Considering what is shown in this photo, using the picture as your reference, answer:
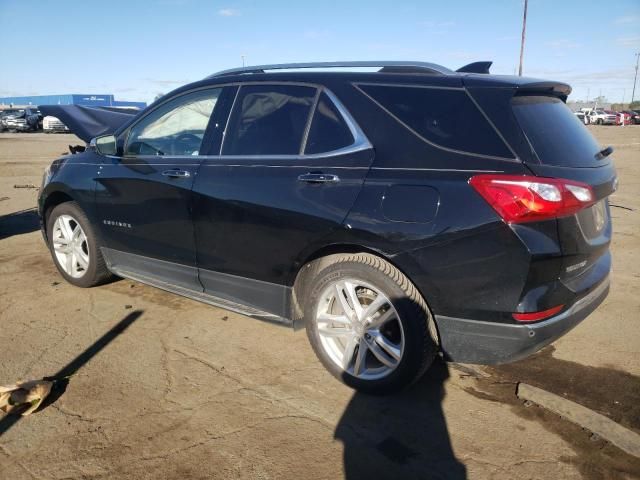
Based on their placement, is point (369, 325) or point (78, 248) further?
point (78, 248)

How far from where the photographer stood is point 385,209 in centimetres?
272

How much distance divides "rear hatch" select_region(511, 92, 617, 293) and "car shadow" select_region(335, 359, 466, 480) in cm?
100

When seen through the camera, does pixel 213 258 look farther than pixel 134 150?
No

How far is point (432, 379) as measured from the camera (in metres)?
3.18

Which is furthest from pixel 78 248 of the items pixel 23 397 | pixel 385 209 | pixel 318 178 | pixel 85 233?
pixel 385 209

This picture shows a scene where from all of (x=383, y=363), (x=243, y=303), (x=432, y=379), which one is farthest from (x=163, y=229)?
(x=432, y=379)

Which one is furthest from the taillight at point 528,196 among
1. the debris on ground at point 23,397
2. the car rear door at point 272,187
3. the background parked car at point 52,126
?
the background parked car at point 52,126

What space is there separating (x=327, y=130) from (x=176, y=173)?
1215 millimetres

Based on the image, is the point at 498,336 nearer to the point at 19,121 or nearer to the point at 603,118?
the point at 19,121

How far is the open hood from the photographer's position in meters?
5.30

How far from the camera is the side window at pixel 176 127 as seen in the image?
3.76m

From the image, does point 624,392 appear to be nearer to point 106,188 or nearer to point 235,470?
point 235,470

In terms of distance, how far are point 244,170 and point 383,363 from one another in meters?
1.48

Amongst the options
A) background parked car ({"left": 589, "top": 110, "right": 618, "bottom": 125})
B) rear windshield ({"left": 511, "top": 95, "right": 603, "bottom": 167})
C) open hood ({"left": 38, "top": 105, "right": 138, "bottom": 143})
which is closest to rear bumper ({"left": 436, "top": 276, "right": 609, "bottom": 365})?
rear windshield ({"left": 511, "top": 95, "right": 603, "bottom": 167})
